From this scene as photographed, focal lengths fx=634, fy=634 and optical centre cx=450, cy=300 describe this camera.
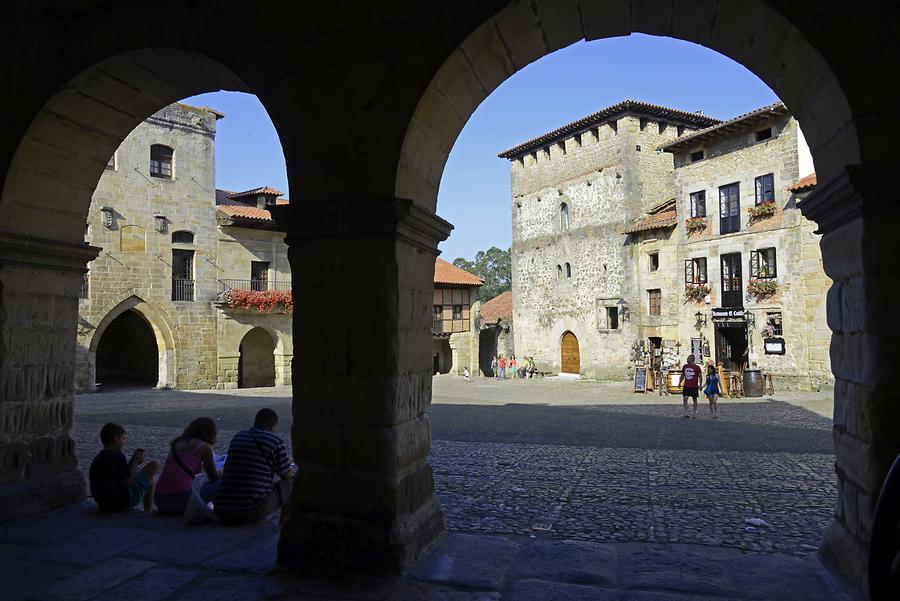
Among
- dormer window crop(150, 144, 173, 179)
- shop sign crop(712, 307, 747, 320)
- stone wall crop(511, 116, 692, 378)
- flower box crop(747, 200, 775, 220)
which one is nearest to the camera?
flower box crop(747, 200, 775, 220)

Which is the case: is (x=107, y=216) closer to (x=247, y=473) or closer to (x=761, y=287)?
(x=247, y=473)

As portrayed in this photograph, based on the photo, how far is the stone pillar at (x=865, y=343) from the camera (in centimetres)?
313

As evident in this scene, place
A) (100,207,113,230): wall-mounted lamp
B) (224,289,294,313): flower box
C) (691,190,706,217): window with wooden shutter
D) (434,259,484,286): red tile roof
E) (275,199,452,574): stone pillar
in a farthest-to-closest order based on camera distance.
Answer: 1. (434,259,484,286): red tile roof
2. (224,289,294,313): flower box
3. (691,190,706,217): window with wooden shutter
4. (100,207,113,230): wall-mounted lamp
5. (275,199,452,574): stone pillar

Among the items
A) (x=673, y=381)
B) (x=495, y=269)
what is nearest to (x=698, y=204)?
(x=673, y=381)

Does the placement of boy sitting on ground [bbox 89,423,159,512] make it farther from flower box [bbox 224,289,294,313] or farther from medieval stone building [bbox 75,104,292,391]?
flower box [bbox 224,289,294,313]

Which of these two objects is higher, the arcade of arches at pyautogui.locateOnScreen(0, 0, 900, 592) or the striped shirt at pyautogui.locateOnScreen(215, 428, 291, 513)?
the arcade of arches at pyautogui.locateOnScreen(0, 0, 900, 592)

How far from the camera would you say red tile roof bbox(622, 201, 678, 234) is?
24266 millimetres

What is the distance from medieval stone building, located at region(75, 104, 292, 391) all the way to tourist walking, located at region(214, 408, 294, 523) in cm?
1862

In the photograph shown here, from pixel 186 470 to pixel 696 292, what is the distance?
21.0 metres


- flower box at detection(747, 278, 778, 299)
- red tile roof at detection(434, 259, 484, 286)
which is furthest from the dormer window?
flower box at detection(747, 278, 778, 299)

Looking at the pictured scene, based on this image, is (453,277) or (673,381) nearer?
(673,381)

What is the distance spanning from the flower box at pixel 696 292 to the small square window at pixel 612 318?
4.16 metres

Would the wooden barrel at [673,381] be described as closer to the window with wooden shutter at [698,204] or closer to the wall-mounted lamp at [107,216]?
the window with wooden shutter at [698,204]

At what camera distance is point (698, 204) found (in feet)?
75.5
